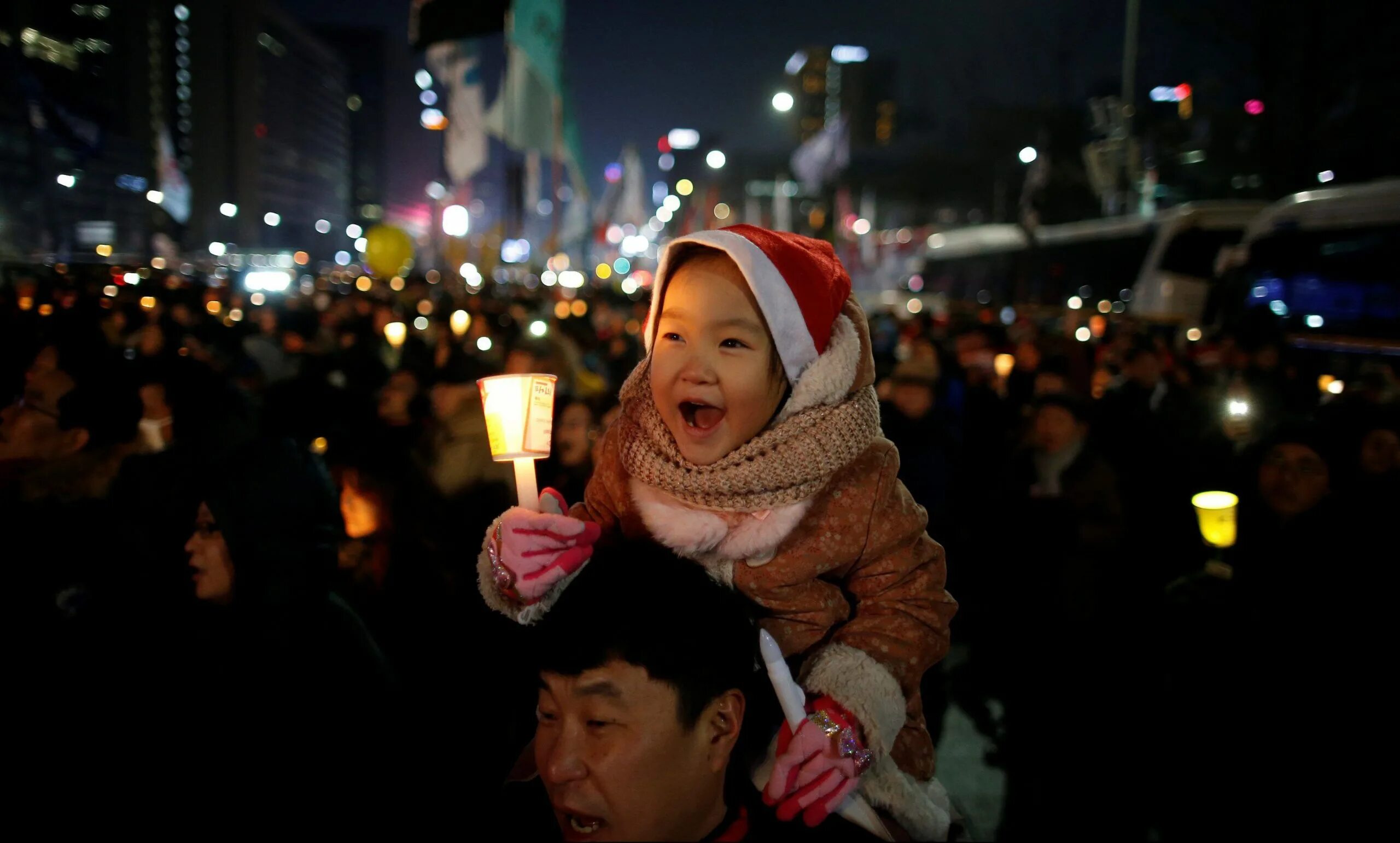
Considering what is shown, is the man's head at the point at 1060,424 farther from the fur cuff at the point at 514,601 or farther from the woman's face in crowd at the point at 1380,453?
the fur cuff at the point at 514,601

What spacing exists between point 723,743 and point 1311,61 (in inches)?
1012

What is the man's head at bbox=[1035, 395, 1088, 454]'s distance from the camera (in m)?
5.74

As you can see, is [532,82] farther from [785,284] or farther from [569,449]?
[785,284]

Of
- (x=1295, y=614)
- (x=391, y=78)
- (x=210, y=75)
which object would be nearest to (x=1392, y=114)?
(x=1295, y=614)

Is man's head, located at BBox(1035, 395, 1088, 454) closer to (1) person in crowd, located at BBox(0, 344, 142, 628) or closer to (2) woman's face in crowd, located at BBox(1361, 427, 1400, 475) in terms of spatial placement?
(2) woman's face in crowd, located at BBox(1361, 427, 1400, 475)

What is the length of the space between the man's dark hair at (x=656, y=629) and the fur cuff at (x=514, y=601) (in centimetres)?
2

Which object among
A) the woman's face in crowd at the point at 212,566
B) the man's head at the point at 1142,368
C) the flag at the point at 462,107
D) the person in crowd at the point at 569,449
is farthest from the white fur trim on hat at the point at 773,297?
the flag at the point at 462,107

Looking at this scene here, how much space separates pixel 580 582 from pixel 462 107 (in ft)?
60.9

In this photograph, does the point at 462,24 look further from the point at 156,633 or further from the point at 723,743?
the point at 723,743

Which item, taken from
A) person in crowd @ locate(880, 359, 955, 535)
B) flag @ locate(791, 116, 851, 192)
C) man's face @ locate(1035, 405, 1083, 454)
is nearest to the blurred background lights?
flag @ locate(791, 116, 851, 192)

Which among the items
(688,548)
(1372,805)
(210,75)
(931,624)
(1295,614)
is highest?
(210,75)

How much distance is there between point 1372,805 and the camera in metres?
3.27

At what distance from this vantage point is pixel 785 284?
1.88 metres

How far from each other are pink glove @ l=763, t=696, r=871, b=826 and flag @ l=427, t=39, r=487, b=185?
701 inches
